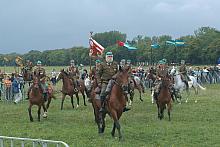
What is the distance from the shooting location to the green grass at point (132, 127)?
13.5 m

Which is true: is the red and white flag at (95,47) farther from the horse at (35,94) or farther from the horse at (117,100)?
the horse at (117,100)

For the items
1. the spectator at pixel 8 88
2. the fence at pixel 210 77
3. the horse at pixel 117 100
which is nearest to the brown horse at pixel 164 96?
the horse at pixel 117 100

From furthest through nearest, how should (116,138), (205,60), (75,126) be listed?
(205,60) → (75,126) → (116,138)

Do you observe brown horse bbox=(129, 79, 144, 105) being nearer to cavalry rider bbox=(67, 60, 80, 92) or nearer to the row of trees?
cavalry rider bbox=(67, 60, 80, 92)

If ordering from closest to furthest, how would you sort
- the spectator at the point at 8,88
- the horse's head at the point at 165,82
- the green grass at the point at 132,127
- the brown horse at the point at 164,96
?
the green grass at the point at 132,127 → the brown horse at the point at 164,96 → the horse's head at the point at 165,82 → the spectator at the point at 8,88

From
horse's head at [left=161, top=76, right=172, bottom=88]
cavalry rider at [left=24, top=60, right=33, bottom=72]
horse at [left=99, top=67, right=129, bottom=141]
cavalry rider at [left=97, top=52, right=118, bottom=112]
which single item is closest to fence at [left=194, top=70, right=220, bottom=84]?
cavalry rider at [left=24, top=60, right=33, bottom=72]

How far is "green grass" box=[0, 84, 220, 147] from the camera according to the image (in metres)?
13.5

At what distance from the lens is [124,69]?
531 inches

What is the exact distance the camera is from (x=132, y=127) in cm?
1642

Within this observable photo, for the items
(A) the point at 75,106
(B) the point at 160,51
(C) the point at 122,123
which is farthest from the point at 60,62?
(C) the point at 122,123

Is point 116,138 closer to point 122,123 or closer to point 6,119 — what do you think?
point 122,123

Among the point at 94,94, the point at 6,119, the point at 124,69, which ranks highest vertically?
the point at 124,69

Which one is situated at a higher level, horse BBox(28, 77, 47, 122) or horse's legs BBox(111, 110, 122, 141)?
horse BBox(28, 77, 47, 122)

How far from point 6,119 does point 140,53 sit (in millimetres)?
65438
